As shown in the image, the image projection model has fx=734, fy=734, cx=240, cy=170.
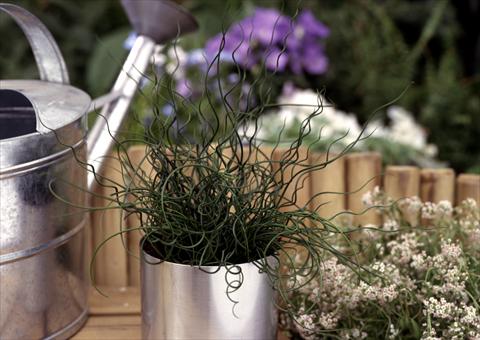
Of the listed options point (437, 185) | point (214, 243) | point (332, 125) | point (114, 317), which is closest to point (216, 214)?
point (214, 243)

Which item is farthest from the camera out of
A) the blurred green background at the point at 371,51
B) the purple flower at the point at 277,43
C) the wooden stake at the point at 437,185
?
the blurred green background at the point at 371,51

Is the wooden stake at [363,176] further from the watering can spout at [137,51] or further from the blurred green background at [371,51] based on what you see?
the blurred green background at [371,51]

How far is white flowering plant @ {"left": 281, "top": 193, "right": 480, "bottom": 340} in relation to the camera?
768 mm

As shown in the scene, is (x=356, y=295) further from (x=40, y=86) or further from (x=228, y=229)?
(x=40, y=86)

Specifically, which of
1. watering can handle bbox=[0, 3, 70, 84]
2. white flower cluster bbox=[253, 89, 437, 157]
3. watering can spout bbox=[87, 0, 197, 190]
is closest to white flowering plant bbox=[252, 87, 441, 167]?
white flower cluster bbox=[253, 89, 437, 157]

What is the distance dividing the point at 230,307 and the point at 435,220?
35 centimetres

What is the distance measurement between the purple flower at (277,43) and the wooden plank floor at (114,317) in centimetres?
73

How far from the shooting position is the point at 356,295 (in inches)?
31.3

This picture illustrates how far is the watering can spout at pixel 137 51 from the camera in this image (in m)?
0.98

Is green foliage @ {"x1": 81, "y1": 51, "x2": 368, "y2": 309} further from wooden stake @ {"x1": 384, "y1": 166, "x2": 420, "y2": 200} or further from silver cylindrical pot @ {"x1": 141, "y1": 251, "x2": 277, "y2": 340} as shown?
wooden stake @ {"x1": 384, "y1": 166, "x2": 420, "y2": 200}

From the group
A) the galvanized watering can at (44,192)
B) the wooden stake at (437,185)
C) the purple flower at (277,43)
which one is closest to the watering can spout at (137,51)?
the galvanized watering can at (44,192)

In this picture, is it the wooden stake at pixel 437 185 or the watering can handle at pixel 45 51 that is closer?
the watering can handle at pixel 45 51

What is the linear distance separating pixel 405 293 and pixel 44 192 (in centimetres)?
42

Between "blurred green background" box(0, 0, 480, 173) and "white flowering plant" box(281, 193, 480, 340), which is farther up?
"blurred green background" box(0, 0, 480, 173)
